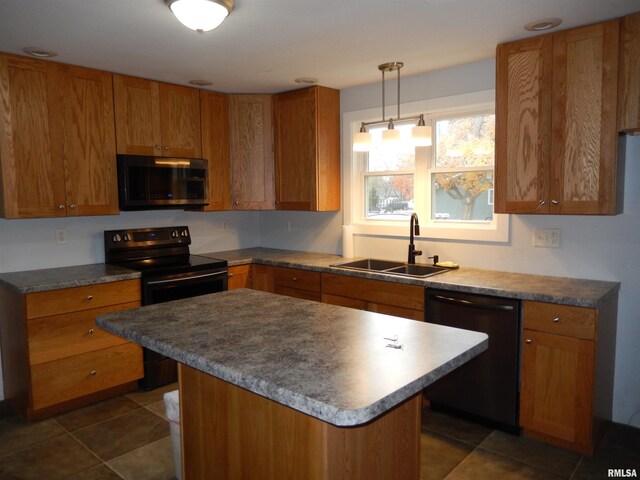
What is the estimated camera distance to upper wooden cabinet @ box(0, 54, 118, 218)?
2904mm

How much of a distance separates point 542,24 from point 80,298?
10.2 feet

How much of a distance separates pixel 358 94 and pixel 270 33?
4.75 feet

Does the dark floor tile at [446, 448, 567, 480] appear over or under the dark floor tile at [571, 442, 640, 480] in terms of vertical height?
under

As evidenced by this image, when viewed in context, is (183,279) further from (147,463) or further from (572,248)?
(572,248)

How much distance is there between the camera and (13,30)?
243 centimetres

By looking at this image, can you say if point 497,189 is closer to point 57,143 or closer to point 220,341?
point 220,341

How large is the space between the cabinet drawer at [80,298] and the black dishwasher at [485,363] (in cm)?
200

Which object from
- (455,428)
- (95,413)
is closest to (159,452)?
(95,413)

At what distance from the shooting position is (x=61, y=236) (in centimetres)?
345

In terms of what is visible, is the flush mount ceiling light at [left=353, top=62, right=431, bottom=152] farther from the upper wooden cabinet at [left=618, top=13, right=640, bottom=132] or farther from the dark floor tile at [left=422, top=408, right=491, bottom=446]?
the dark floor tile at [left=422, top=408, right=491, bottom=446]

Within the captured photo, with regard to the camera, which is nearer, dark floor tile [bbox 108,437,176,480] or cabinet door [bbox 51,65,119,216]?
dark floor tile [bbox 108,437,176,480]

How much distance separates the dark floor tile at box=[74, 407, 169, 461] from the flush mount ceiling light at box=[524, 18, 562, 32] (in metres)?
3.06

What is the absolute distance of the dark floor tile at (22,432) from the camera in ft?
8.84

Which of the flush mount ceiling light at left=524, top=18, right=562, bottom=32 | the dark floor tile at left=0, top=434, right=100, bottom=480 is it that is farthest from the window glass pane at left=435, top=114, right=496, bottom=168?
the dark floor tile at left=0, top=434, right=100, bottom=480
